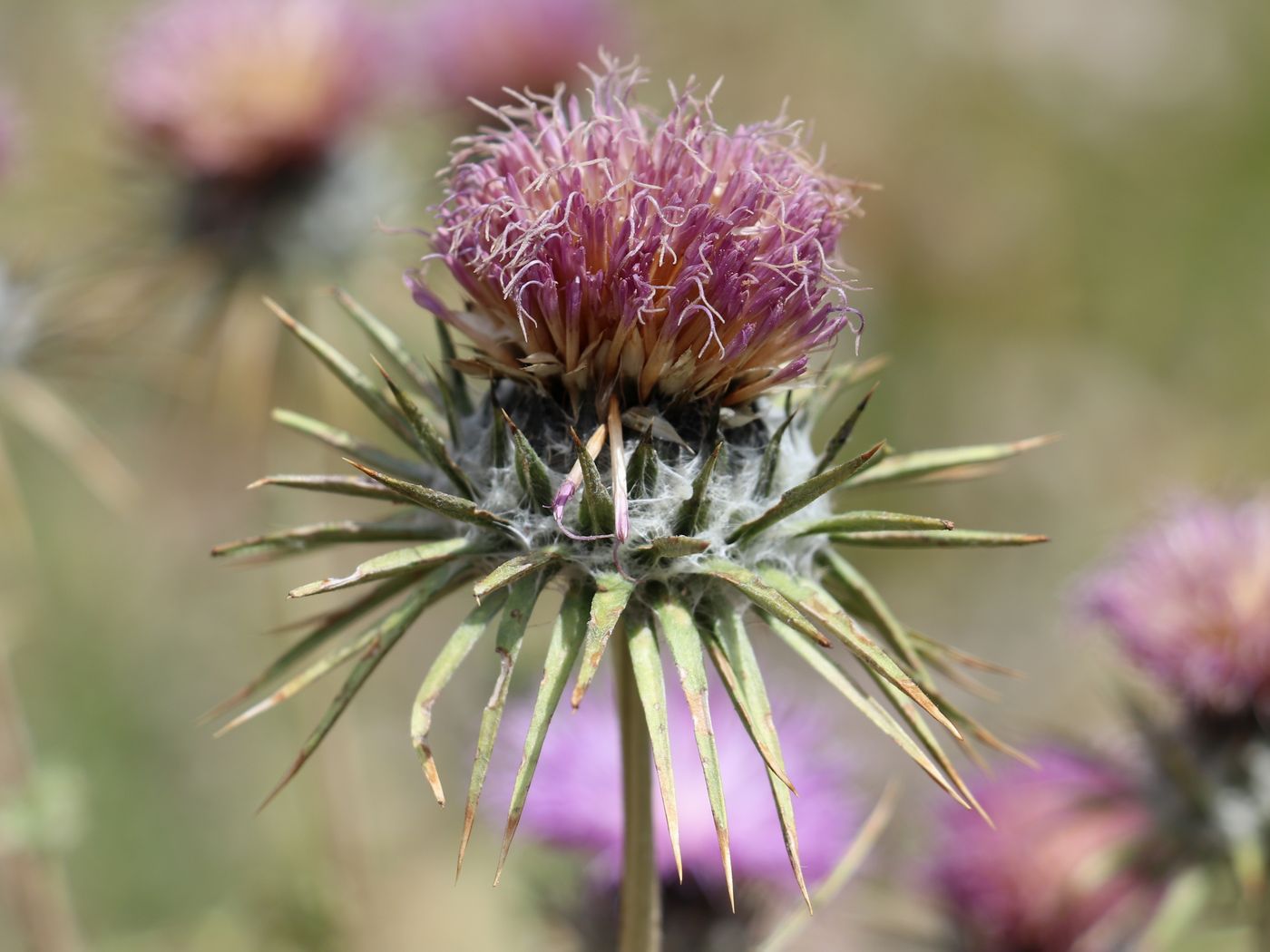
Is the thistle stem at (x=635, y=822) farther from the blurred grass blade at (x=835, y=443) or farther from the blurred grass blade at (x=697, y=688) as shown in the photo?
the blurred grass blade at (x=835, y=443)

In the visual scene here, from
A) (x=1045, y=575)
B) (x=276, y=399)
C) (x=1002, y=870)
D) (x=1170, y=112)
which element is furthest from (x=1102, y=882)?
(x=1170, y=112)

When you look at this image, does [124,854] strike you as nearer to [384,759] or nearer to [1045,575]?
[384,759]

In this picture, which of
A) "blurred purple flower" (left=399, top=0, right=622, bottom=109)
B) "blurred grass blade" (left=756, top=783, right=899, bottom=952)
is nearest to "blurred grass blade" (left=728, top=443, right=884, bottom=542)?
"blurred grass blade" (left=756, top=783, right=899, bottom=952)

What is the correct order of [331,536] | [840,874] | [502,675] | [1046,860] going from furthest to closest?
[1046,860] → [840,874] → [331,536] → [502,675]

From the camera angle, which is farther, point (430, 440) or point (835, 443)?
point (835, 443)

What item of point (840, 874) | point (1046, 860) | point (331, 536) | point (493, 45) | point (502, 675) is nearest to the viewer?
point (502, 675)

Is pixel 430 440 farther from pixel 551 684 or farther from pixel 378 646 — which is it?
pixel 551 684

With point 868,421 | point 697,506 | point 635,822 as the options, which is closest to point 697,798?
point 635,822

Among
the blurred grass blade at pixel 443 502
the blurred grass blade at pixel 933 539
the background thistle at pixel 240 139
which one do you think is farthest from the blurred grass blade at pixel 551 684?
the background thistle at pixel 240 139
